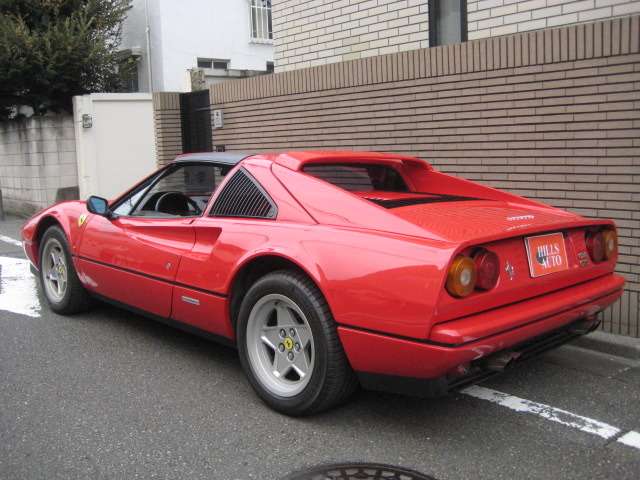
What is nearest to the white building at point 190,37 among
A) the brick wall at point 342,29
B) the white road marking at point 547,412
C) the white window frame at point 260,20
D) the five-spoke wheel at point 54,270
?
the white window frame at point 260,20

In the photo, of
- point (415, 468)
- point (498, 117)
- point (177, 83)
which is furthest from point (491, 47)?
point (177, 83)

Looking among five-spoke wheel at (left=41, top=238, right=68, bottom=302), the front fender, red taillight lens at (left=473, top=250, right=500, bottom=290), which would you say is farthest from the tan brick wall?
red taillight lens at (left=473, top=250, right=500, bottom=290)

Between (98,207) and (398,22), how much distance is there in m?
3.85

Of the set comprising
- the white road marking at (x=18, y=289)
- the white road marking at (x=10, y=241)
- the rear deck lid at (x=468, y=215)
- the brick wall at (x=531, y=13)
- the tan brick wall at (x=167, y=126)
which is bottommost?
the white road marking at (x=18, y=289)

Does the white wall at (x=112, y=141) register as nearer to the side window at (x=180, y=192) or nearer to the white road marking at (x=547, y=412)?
the side window at (x=180, y=192)

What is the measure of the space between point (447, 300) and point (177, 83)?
1251cm

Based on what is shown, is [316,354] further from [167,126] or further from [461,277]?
[167,126]

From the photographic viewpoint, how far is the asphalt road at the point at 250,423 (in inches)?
119

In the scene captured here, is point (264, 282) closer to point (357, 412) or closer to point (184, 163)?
point (357, 412)

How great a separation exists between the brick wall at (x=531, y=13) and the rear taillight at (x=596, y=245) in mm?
2415

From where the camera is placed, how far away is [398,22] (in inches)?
277

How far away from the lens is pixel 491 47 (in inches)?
225

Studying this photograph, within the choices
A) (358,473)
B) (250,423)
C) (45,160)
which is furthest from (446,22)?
(45,160)

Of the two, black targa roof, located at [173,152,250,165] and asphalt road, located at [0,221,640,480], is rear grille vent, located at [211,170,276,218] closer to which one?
black targa roof, located at [173,152,250,165]
